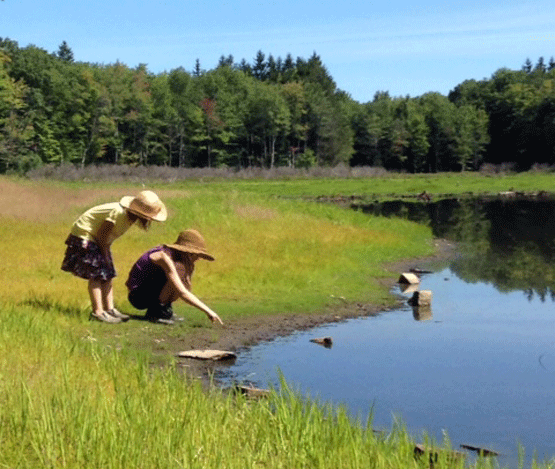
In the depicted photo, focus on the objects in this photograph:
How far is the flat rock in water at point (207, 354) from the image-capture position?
39.4 feet

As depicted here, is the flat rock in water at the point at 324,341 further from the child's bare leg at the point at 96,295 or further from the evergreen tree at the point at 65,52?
the evergreen tree at the point at 65,52

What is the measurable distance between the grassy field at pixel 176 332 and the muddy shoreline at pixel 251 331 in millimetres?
307

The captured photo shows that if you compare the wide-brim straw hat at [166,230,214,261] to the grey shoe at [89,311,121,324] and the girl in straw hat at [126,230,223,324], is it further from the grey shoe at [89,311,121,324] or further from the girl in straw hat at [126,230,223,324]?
the grey shoe at [89,311,121,324]

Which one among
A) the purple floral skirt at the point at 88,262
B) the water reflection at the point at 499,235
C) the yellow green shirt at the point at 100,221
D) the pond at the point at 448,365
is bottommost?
the water reflection at the point at 499,235

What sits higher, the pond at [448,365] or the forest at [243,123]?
the forest at [243,123]

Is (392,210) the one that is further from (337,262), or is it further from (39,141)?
(39,141)

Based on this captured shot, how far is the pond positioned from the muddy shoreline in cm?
23

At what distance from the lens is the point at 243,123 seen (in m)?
117

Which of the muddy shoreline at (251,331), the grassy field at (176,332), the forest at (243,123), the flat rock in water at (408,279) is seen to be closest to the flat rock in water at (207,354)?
the muddy shoreline at (251,331)

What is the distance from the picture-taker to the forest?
326 feet

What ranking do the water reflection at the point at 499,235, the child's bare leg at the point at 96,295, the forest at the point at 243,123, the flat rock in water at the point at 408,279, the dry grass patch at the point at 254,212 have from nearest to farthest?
the child's bare leg at the point at 96,295
the flat rock in water at the point at 408,279
the water reflection at the point at 499,235
the dry grass patch at the point at 254,212
the forest at the point at 243,123

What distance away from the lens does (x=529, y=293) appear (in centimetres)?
2011

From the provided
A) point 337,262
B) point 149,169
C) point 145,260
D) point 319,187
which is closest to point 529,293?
point 337,262

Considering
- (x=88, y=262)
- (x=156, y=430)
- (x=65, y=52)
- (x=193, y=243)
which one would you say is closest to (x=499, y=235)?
(x=193, y=243)
